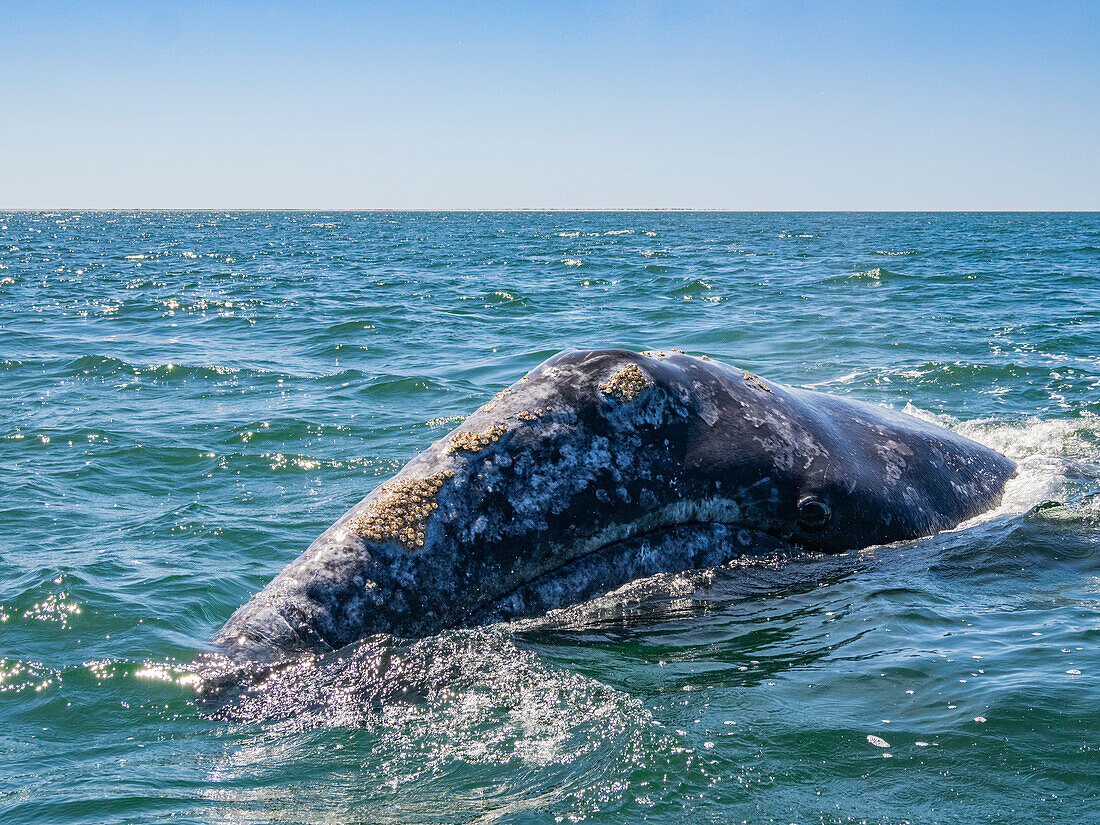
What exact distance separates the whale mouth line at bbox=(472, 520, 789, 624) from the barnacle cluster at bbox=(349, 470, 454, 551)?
53 cm

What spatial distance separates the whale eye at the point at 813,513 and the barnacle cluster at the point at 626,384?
118cm

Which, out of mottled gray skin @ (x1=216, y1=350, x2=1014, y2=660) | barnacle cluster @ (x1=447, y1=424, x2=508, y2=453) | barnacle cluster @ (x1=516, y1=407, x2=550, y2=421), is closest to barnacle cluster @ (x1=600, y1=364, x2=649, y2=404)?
mottled gray skin @ (x1=216, y1=350, x2=1014, y2=660)

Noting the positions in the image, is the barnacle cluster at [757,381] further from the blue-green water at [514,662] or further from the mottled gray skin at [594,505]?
the blue-green water at [514,662]

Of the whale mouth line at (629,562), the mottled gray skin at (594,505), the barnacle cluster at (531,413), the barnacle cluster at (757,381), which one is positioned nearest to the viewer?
the mottled gray skin at (594,505)

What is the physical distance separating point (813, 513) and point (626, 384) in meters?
1.35

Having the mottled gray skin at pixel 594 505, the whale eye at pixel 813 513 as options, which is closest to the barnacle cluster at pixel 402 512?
the mottled gray skin at pixel 594 505

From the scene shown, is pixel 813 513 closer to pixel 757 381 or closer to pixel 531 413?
pixel 757 381

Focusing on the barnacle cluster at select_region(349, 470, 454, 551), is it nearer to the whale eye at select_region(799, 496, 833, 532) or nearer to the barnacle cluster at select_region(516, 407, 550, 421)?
the barnacle cluster at select_region(516, 407, 550, 421)

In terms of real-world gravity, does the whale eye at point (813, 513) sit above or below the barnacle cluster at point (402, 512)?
below

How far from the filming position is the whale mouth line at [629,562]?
4.75 metres

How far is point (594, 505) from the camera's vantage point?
16.0 ft

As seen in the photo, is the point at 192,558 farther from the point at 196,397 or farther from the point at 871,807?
the point at 196,397

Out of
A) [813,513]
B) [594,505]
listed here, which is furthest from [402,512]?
[813,513]

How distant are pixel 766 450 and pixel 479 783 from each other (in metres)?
2.58
